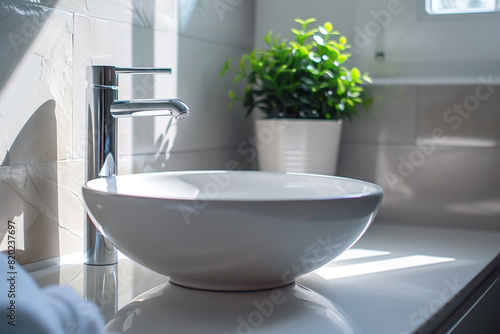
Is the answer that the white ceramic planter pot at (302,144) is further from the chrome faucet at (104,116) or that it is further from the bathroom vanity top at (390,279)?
the chrome faucet at (104,116)

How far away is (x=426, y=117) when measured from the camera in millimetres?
1436

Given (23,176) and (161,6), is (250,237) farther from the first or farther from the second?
(161,6)

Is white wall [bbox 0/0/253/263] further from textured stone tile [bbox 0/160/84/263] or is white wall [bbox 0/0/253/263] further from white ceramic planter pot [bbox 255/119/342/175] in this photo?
white ceramic planter pot [bbox 255/119/342/175]

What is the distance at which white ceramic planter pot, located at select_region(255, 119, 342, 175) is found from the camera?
1350mm

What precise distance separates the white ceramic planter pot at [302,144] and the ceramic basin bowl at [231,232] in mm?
572

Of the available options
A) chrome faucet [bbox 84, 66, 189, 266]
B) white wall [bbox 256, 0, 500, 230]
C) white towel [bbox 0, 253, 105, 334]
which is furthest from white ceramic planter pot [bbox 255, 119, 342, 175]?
white towel [bbox 0, 253, 105, 334]

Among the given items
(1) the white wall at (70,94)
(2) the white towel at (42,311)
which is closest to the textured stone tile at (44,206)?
(1) the white wall at (70,94)

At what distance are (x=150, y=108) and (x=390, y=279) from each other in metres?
0.45

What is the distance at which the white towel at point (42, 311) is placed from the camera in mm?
514

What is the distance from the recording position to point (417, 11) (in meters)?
1.44

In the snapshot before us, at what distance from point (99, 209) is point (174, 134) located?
1.85 feet

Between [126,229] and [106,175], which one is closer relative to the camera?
[126,229]

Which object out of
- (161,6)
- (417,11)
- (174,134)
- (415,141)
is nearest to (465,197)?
(415,141)

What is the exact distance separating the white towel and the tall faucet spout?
1.19 ft
